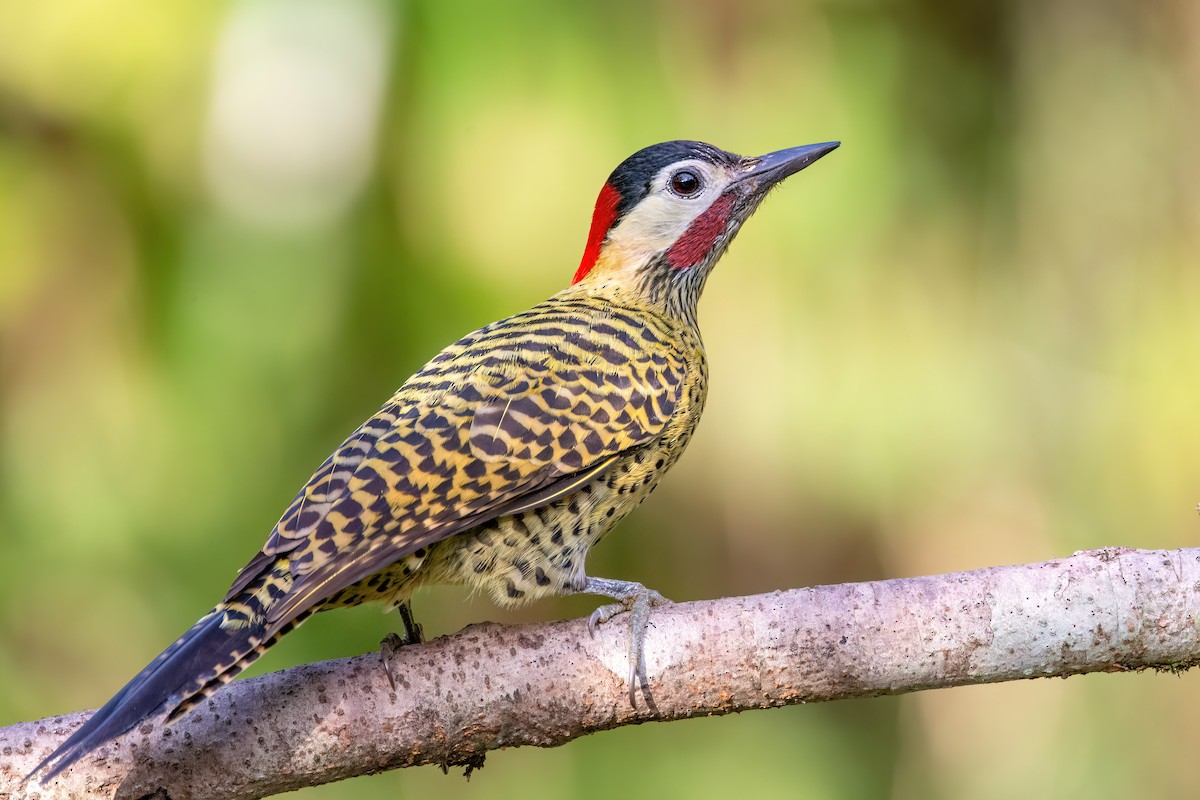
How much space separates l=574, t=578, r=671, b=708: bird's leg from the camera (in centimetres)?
261

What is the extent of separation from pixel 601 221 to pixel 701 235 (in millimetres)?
305

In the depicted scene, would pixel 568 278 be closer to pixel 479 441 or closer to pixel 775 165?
pixel 775 165

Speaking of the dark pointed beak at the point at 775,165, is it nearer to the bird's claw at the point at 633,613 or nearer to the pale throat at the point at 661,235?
the pale throat at the point at 661,235

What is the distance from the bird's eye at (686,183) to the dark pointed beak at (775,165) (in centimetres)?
13

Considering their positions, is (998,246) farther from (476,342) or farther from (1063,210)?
(476,342)

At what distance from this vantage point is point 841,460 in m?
4.82

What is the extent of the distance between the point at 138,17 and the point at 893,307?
3111 mm

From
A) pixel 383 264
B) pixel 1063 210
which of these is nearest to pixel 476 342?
pixel 383 264

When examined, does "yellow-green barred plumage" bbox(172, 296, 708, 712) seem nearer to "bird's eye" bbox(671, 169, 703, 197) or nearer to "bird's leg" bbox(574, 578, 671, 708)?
"bird's leg" bbox(574, 578, 671, 708)

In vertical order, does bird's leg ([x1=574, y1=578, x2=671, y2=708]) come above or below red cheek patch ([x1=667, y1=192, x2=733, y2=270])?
below

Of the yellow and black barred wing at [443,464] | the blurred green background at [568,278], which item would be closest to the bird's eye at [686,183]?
the yellow and black barred wing at [443,464]

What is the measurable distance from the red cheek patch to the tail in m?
1.69

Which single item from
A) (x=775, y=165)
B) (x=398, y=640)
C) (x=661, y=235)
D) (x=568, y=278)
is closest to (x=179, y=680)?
(x=398, y=640)

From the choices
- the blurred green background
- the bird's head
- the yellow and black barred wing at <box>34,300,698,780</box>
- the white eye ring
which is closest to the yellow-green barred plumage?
the yellow and black barred wing at <box>34,300,698,780</box>
